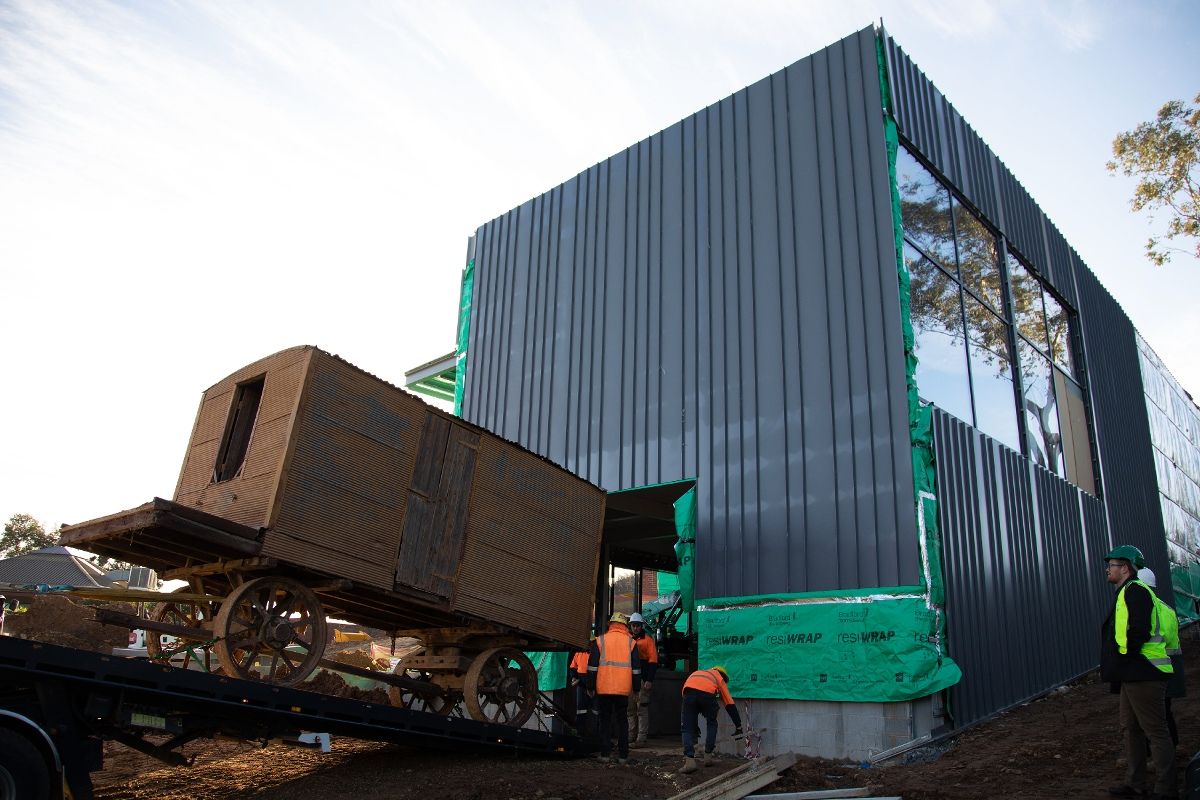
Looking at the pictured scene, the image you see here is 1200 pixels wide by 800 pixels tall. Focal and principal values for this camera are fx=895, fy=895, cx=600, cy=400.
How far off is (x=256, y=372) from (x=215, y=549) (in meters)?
1.95

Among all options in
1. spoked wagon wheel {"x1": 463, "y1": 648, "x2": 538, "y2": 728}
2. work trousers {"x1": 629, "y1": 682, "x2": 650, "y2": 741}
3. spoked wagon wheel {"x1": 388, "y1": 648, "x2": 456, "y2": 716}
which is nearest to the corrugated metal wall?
work trousers {"x1": 629, "y1": 682, "x2": 650, "y2": 741}

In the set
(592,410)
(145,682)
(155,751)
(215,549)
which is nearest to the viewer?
(145,682)

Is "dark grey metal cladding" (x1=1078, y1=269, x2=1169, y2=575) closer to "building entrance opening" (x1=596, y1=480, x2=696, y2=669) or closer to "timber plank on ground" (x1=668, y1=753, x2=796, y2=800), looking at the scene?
"building entrance opening" (x1=596, y1=480, x2=696, y2=669)

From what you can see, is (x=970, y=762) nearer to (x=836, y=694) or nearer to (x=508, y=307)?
(x=836, y=694)

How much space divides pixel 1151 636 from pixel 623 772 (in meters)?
5.15

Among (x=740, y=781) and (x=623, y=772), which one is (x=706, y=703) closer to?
(x=623, y=772)

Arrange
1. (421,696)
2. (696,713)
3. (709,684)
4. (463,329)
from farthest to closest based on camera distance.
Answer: (463,329)
(421,696)
(709,684)
(696,713)

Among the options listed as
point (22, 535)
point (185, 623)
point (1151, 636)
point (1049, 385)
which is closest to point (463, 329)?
point (185, 623)

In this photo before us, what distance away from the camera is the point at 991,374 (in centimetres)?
1411

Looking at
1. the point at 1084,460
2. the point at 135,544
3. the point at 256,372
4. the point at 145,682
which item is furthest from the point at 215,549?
the point at 1084,460

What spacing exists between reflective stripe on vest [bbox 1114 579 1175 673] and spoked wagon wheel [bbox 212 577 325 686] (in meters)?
7.00

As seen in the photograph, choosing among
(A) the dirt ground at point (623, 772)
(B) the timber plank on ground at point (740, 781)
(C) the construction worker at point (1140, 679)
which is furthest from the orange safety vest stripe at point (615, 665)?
(C) the construction worker at point (1140, 679)

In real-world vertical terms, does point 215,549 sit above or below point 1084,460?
below

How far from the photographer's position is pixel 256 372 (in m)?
9.01
